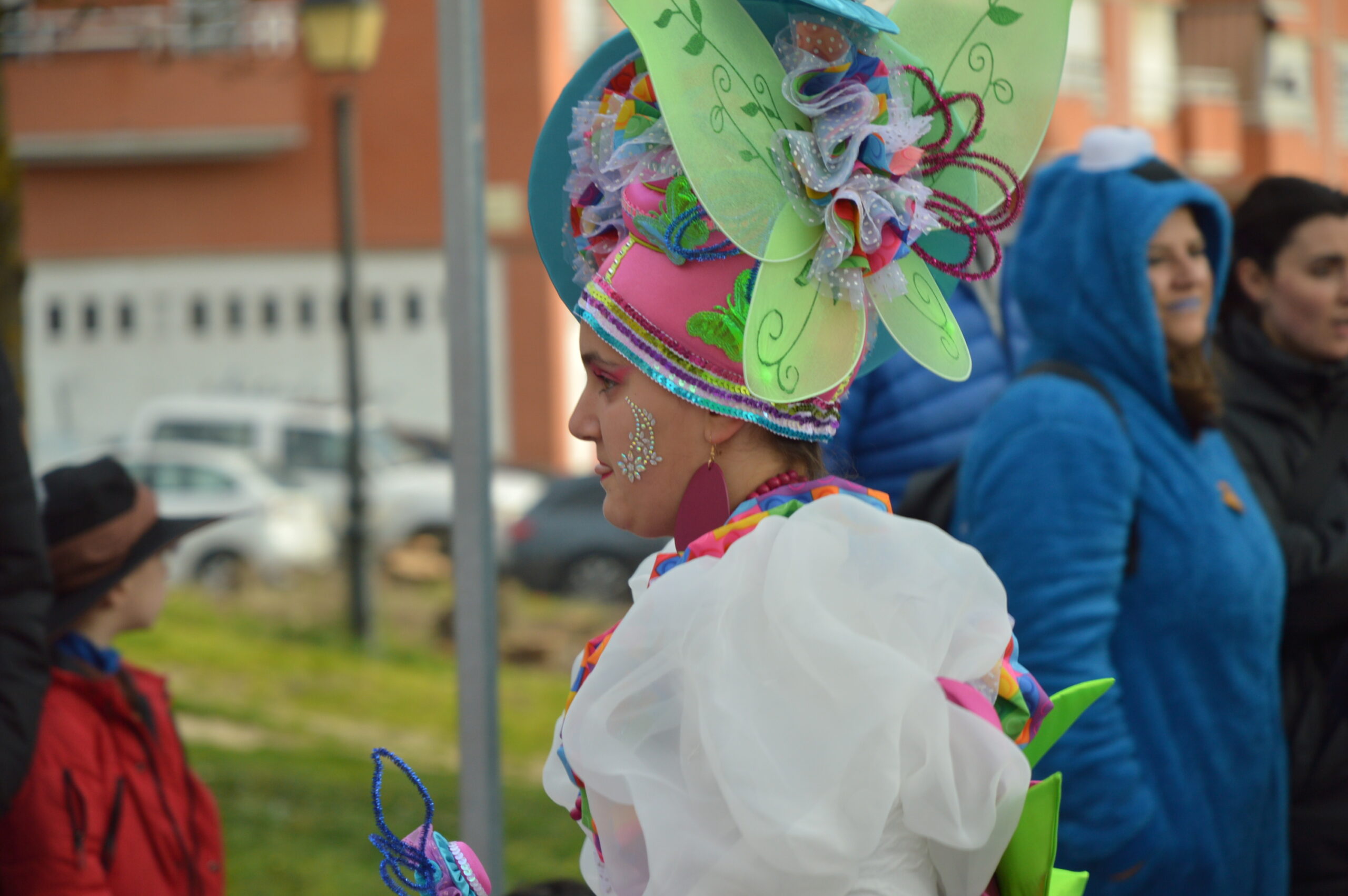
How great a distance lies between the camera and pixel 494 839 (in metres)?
2.86

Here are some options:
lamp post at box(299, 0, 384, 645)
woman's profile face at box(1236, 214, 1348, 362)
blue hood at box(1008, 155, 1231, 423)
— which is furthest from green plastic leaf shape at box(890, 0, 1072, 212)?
lamp post at box(299, 0, 384, 645)

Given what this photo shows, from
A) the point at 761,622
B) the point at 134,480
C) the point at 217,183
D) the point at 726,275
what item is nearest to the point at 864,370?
the point at 726,275

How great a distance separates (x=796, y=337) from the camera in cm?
155

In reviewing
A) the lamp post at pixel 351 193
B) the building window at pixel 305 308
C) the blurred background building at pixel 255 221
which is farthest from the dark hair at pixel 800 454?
the building window at pixel 305 308

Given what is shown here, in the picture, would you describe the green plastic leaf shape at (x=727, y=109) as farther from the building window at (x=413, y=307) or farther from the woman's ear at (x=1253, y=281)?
the building window at (x=413, y=307)

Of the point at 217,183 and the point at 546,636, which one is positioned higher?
the point at 217,183

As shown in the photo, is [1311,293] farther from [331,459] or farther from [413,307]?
[413,307]

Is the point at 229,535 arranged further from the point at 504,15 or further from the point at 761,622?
the point at 761,622

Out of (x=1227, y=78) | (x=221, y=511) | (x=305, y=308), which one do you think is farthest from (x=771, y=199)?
(x=1227, y=78)

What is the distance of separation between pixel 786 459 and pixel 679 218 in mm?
290

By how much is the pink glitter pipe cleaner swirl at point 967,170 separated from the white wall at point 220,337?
16.7 m

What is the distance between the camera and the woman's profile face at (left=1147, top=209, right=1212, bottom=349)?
270 cm

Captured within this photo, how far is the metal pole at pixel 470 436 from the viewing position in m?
2.82

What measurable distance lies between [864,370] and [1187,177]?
138 centimetres
